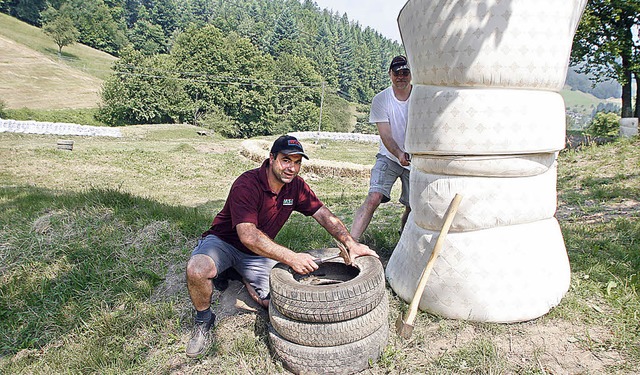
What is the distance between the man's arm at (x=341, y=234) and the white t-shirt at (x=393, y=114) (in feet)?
4.66

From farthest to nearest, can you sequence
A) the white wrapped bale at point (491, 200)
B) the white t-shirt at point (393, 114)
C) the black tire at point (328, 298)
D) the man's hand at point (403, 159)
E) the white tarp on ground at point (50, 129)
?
the white tarp on ground at point (50, 129) → the white t-shirt at point (393, 114) → the man's hand at point (403, 159) → the white wrapped bale at point (491, 200) → the black tire at point (328, 298)

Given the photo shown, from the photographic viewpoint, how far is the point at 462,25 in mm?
3143

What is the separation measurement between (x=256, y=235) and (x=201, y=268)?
0.49 meters

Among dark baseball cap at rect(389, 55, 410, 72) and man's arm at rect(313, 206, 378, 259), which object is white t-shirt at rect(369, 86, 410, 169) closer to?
dark baseball cap at rect(389, 55, 410, 72)

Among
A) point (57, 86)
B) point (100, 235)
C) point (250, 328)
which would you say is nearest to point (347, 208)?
point (100, 235)

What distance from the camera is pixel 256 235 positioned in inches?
128

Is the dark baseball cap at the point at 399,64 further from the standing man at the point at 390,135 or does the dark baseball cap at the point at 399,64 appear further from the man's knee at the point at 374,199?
the man's knee at the point at 374,199

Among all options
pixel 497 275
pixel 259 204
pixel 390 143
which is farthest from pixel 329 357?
pixel 390 143

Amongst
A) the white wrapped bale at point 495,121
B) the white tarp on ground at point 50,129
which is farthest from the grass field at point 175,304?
the white tarp on ground at point 50,129

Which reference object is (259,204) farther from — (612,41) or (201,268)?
(612,41)

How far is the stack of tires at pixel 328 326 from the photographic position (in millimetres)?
2875

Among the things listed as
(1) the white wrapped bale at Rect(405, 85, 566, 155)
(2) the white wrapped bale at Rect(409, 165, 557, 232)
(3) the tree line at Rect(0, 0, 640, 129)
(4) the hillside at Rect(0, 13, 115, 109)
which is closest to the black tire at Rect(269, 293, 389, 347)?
(2) the white wrapped bale at Rect(409, 165, 557, 232)

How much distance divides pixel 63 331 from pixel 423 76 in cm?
377

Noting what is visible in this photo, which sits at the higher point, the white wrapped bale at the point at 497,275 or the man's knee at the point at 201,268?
the white wrapped bale at the point at 497,275
